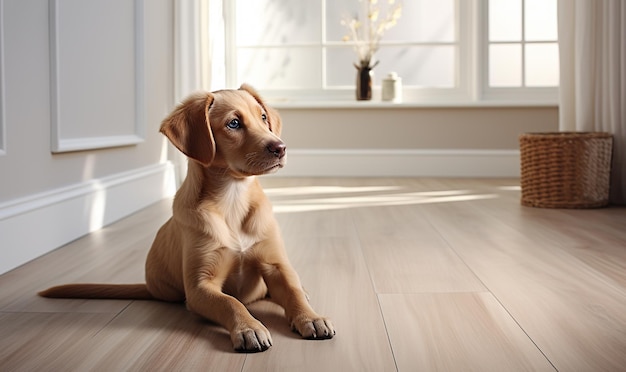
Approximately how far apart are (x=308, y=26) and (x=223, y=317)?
3.79 metres

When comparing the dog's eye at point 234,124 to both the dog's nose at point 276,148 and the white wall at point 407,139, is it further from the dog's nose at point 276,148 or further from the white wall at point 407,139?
the white wall at point 407,139

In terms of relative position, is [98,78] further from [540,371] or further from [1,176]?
[540,371]

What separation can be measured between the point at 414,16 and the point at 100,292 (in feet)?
12.0

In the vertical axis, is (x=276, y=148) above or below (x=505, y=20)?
below

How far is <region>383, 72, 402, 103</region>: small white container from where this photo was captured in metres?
4.64

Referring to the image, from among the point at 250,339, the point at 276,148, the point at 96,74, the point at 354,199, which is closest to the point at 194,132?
the point at 276,148

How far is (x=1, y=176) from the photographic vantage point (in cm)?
189

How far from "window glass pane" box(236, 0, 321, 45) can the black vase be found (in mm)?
414

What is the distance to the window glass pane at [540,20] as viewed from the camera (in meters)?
4.68

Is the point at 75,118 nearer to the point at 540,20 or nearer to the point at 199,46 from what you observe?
the point at 199,46

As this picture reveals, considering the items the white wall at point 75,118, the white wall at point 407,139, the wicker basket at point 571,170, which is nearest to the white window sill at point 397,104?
the white wall at point 407,139

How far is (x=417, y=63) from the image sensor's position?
4832 mm

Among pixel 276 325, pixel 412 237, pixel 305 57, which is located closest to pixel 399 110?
pixel 305 57

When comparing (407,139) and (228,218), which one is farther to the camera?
(407,139)
